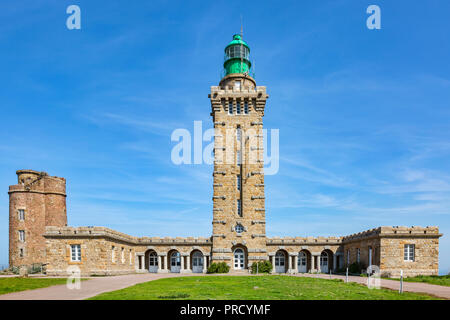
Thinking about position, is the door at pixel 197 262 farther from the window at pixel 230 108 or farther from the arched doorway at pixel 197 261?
the window at pixel 230 108

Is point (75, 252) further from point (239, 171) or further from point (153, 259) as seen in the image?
point (239, 171)

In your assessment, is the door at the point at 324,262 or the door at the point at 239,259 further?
the door at the point at 324,262

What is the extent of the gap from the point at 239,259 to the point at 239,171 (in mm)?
10377

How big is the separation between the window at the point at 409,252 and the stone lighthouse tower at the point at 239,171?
14072mm

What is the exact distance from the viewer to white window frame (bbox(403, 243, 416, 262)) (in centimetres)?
2664

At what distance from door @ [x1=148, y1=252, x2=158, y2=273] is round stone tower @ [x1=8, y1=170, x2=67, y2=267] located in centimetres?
1271

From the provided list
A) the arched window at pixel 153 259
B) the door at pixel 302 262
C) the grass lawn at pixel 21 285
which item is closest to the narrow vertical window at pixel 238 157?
the door at pixel 302 262

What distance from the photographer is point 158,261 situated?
36625 millimetres

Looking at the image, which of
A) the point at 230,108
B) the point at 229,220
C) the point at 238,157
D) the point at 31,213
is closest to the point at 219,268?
the point at 229,220

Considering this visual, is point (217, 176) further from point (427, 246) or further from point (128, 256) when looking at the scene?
point (427, 246)

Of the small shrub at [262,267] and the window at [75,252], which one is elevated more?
the window at [75,252]

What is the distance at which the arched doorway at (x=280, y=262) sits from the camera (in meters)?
37.3

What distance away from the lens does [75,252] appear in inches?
1095

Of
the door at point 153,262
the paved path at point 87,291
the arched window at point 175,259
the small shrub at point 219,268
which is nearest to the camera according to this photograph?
the paved path at point 87,291
